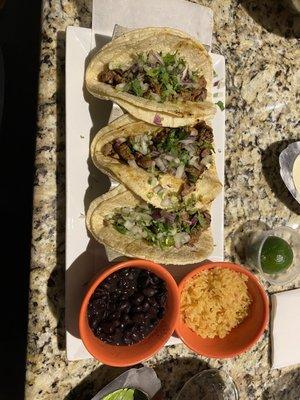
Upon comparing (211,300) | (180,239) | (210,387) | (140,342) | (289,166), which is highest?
(289,166)

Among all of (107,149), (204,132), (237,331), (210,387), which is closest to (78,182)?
(107,149)

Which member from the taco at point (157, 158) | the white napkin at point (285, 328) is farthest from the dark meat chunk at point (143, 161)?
the white napkin at point (285, 328)

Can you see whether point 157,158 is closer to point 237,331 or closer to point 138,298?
point 138,298

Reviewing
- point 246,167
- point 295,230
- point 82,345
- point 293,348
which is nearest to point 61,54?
point 246,167

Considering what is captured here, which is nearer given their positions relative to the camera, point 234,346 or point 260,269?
point 234,346

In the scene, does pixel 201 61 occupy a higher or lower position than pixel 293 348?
higher

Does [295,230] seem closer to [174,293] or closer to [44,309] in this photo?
[174,293]
